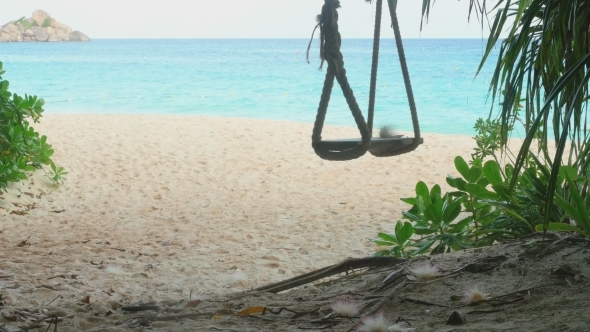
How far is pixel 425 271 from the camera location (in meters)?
1.44

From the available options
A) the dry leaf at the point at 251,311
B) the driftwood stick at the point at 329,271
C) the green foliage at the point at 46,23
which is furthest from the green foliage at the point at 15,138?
the green foliage at the point at 46,23

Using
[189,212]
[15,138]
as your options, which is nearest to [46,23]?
[15,138]

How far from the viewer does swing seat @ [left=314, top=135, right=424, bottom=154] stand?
193cm

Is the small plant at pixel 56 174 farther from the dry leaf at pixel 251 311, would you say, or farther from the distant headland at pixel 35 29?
the distant headland at pixel 35 29

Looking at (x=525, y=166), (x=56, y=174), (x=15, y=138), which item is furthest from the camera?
(x=56, y=174)

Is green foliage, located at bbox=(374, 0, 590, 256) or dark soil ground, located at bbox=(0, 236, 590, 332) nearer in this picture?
dark soil ground, located at bbox=(0, 236, 590, 332)

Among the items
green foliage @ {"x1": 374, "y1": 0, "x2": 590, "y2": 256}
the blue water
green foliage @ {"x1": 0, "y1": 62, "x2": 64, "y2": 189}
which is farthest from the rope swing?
the blue water

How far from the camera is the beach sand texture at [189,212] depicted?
296 cm

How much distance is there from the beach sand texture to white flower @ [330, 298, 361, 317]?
0.72 meters

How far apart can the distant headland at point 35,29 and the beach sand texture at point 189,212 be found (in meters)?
49.0

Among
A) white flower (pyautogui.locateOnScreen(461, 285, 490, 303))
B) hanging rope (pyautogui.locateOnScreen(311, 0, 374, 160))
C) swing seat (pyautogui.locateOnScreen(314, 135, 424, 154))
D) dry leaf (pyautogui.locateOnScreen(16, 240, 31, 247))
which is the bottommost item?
dry leaf (pyautogui.locateOnScreen(16, 240, 31, 247))

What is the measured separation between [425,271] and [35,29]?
56.1m

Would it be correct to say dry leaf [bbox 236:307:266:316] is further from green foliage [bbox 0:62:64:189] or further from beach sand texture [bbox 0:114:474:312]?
green foliage [bbox 0:62:64:189]

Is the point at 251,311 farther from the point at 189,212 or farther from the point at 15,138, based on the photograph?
the point at 15,138
